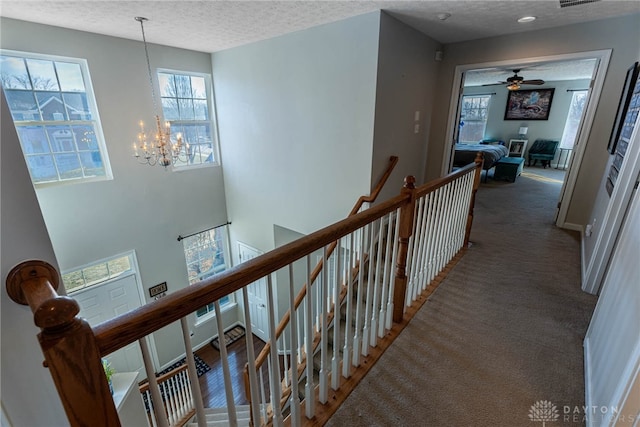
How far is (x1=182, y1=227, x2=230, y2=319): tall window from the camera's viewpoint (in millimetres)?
5027

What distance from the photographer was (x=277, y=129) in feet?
12.8

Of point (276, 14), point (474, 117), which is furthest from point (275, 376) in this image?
point (474, 117)

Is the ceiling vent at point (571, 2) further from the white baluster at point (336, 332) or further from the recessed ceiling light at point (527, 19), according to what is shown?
the white baluster at point (336, 332)

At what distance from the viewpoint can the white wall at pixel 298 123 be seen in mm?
3016

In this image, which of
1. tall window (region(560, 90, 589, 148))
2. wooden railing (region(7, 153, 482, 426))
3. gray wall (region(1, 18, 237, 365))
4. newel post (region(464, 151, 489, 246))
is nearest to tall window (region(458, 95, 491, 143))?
tall window (region(560, 90, 589, 148))

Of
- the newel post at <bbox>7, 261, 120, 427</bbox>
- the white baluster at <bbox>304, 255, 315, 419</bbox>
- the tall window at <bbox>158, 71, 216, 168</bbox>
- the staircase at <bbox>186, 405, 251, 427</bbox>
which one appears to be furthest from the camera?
the tall window at <bbox>158, 71, 216, 168</bbox>

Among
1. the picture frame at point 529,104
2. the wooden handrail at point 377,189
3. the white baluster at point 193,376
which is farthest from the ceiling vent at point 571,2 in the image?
the picture frame at point 529,104

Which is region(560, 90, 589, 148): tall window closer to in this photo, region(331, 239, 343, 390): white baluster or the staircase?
region(331, 239, 343, 390): white baluster

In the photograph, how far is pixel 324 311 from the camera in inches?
55.5

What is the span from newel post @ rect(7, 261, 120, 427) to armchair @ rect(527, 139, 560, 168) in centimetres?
1012

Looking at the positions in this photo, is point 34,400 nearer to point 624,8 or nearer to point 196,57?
point 196,57

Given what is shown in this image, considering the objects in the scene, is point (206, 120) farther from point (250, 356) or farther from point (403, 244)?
point (250, 356)

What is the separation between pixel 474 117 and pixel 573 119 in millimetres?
2478

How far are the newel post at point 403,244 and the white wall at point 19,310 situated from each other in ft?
5.32
